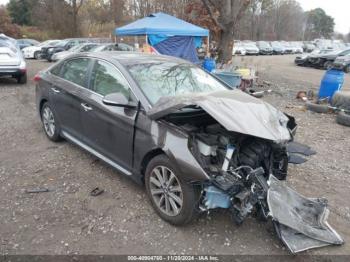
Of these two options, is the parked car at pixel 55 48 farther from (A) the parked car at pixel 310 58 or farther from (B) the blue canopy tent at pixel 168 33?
(A) the parked car at pixel 310 58

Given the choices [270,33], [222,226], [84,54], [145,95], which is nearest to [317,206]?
[222,226]

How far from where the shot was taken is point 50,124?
16.5 ft

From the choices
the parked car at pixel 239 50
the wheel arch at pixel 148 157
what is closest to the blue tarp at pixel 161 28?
the wheel arch at pixel 148 157

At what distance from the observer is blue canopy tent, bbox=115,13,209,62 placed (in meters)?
13.1

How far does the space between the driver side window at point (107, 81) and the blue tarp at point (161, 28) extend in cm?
959

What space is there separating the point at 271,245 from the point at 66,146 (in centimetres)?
341

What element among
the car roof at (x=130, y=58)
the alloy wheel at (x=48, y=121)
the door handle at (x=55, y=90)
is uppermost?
the car roof at (x=130, y=58)

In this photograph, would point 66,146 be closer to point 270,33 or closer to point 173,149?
point 173,149

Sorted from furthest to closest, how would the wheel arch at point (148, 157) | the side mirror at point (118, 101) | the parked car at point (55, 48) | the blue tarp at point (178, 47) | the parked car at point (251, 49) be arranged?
the parked car at point (251, 49), the parked car at point (55, 48), the blue tarp at point (178, 47), the side mirror at point (118, 101), the wheel arch at point (148, 157)

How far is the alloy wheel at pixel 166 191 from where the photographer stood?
2965mm

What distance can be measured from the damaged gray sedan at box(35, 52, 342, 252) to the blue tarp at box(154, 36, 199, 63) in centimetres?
1012

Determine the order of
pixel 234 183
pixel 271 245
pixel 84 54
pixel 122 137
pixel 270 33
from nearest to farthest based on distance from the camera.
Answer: pixel 234 183, pixel 271 245, pixel 122 137, pixel 84 54, pixel 270 33

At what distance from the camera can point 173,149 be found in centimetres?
287

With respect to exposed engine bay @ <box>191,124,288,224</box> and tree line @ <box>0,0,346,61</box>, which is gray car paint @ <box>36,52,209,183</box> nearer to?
exposed engine bay @ <box>191,124,288,224</box>
